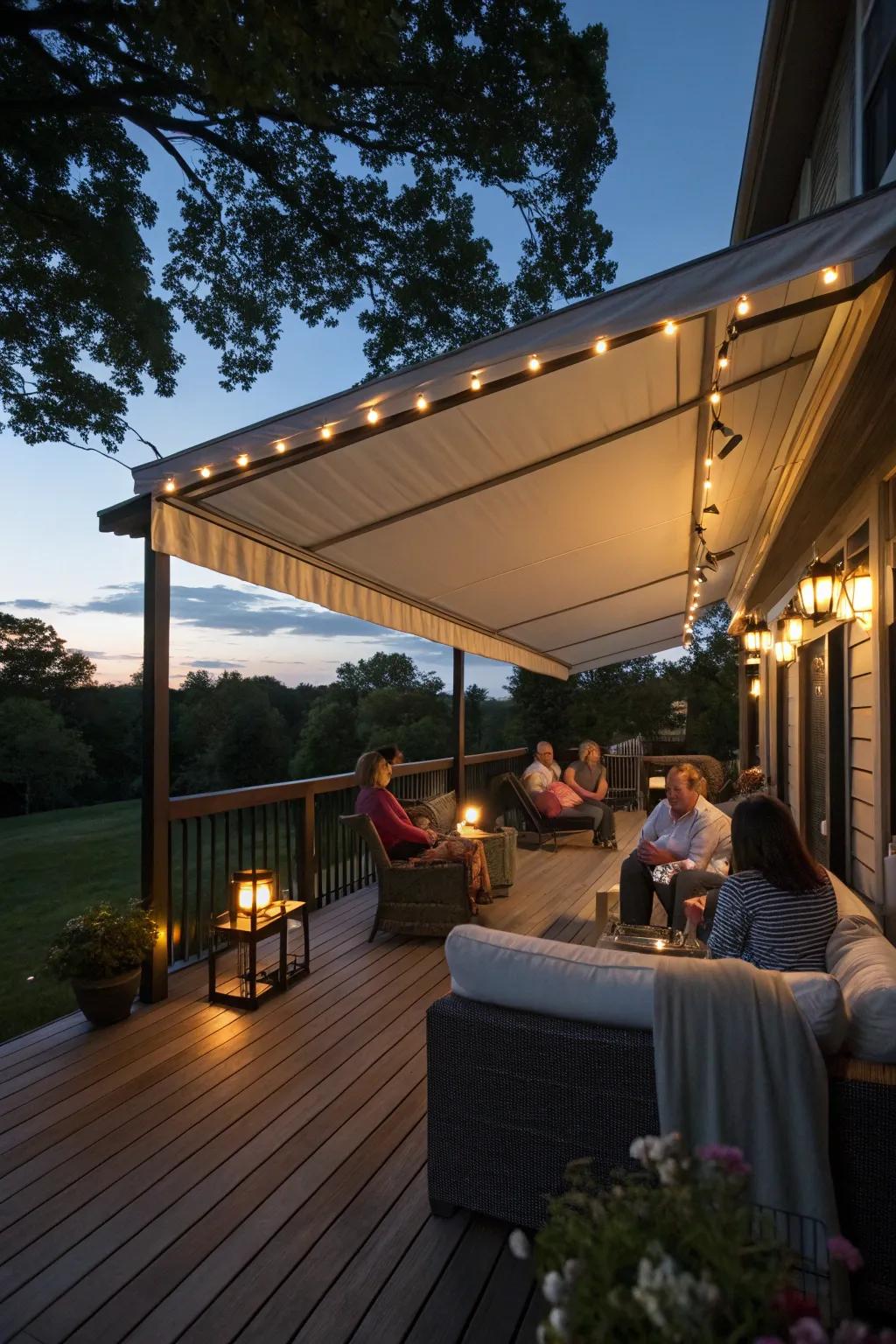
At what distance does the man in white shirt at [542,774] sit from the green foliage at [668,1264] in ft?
25.0

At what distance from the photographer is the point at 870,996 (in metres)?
1.94

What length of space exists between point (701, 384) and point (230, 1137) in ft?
11.3

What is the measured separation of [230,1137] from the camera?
8.71 feet

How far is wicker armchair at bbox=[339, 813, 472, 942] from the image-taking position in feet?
15.8

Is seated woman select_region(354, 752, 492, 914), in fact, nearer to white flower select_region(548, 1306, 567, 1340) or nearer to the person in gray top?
the person in gray top

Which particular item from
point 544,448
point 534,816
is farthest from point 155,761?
point 534,816

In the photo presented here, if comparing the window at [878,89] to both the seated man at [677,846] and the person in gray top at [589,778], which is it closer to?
the seated man at [677,846]

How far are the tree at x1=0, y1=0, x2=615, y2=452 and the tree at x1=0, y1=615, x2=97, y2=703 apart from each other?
586cm

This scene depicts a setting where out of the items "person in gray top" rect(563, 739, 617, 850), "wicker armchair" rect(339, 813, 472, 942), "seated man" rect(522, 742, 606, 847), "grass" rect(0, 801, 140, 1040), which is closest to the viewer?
"wicker armchair" rect(339, 813, 472, 942)

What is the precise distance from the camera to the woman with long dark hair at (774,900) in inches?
97.9

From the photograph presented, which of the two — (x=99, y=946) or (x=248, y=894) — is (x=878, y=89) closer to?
(x=248, y=894)

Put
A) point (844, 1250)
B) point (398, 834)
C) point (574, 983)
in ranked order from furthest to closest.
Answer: point (398, 834) → point (574, 983) → point (844, 1250)

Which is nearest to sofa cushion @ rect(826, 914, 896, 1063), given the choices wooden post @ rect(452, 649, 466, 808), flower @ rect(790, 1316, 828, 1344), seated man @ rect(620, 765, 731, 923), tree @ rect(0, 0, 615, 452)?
flower @ rect(790, 1316, 828, 1344)

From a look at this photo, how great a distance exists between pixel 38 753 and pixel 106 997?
12243 millimetres
